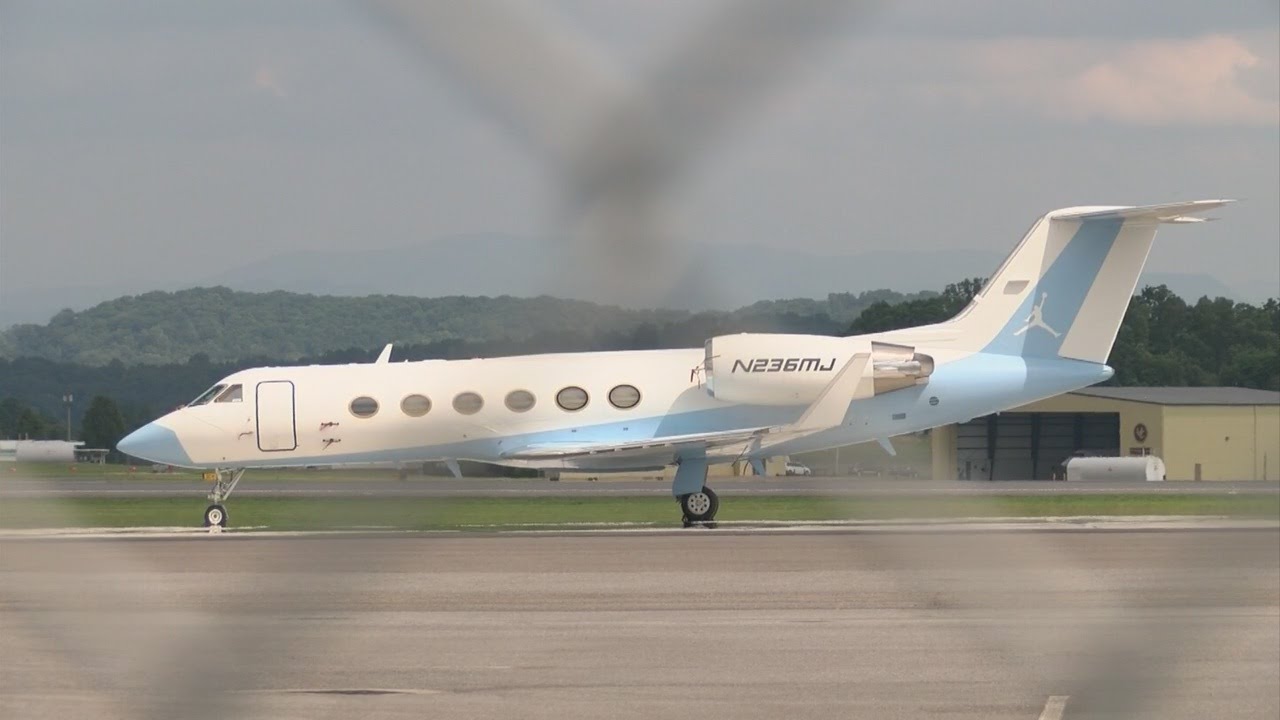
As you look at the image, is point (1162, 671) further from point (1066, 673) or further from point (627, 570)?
point (627, 570)

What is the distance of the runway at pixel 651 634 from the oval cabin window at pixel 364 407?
163 inches

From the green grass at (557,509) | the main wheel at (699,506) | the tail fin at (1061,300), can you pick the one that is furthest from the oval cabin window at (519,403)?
the main wheel at (699,506)

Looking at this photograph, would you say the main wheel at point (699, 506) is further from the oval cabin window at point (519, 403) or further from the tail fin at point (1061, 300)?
the oval cabin window at point (519, 403)

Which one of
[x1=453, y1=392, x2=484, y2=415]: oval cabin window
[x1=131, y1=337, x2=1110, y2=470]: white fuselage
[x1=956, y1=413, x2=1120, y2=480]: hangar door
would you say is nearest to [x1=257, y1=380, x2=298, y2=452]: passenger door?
[x1=131, y1=337, x2=1110, y2=470]: white fuselage

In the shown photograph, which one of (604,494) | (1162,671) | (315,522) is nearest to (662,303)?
(315,522)

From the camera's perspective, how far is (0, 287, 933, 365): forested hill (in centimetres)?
220

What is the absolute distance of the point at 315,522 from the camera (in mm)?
2318

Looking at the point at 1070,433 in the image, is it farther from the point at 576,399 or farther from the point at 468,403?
the point at 468,403

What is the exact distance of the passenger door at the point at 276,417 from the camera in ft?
77.5

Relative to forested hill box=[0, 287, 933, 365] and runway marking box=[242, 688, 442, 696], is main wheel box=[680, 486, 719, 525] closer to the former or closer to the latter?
runway marking box=[242, 688, 442, 696]

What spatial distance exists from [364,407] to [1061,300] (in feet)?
33.2

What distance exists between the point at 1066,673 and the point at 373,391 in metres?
Result: 14.2

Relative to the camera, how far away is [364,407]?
75.9 ft

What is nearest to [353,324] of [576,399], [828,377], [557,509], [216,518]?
[828,377]
